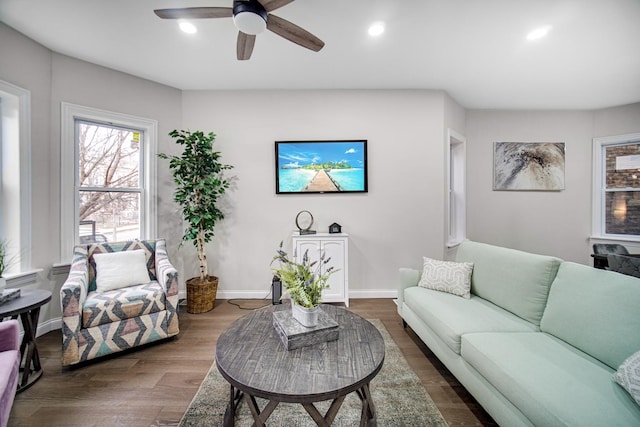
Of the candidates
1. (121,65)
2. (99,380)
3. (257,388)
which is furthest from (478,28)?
(99,380)

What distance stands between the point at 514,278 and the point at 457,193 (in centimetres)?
242

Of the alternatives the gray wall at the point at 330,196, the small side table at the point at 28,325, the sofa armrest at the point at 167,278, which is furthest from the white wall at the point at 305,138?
the small side table at the point at 28,325

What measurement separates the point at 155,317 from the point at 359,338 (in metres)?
1.86

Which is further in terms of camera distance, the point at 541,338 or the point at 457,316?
the point at 457,316

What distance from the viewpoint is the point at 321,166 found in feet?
11.5

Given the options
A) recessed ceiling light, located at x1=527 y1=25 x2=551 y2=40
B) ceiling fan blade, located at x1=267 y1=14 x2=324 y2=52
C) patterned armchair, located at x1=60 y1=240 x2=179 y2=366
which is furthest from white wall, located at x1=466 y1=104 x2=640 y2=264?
patterned armchair, located at x1=60 y1=240 x2=179 y2=366

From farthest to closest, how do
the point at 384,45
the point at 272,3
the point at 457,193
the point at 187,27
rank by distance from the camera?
the point at 457,193 → the point at 384,45 → the point at 187,27 → the point at 272,3

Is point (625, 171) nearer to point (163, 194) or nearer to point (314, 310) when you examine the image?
point (314, 310)

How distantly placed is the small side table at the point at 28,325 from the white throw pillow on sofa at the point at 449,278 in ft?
10.2

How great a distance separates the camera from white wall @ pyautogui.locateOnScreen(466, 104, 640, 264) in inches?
165

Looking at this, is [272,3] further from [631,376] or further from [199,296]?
[199,296]

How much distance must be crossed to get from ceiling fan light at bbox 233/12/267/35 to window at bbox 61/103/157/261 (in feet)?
7.48

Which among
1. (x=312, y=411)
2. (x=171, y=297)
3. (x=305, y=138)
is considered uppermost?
(x=305, y=138)

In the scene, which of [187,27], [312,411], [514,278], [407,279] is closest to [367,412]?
[312,411]
